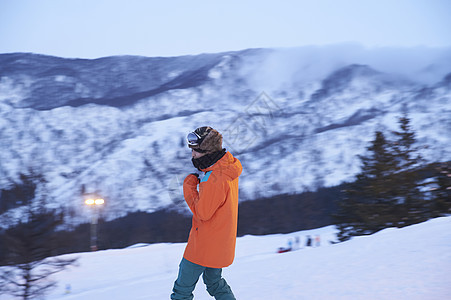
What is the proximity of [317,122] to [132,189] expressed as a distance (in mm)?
64179

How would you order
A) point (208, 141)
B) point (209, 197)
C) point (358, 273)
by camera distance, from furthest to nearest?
point (358, 273), point (208, 141), point (209, 197)

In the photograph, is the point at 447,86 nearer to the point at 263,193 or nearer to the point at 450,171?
the point at 263,193

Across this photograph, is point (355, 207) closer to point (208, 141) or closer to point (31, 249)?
point (31, 249)

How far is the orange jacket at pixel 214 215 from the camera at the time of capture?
2.02 meters

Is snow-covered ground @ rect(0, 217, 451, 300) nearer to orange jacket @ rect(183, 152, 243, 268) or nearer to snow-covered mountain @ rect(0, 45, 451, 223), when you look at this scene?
orange jacket @ rect(183, 152, 243, 268)

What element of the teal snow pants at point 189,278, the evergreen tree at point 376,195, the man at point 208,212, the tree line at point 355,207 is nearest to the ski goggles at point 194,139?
the man at point 208,212

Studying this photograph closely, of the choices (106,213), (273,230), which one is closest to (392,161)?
(273,230)

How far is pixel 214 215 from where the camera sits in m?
2.09

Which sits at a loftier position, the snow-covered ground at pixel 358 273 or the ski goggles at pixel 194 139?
the ski goggles at pixel 194 139

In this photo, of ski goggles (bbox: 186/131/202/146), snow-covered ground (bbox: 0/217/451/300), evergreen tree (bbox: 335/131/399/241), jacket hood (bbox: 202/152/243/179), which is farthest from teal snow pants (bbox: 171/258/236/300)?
evergreen tree (bbox: 335/131/399/241)

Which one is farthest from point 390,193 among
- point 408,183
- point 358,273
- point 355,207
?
point 358,273

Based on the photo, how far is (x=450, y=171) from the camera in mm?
14438

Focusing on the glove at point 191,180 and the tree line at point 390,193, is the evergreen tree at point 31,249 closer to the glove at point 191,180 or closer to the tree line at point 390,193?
the glove at point 191,180

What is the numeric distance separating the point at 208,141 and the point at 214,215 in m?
0.42
